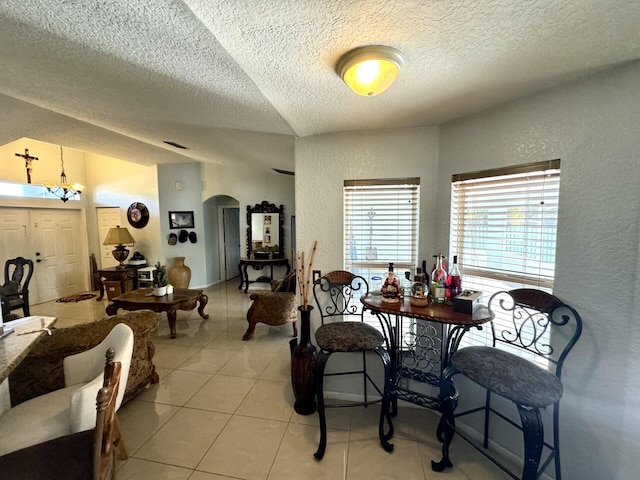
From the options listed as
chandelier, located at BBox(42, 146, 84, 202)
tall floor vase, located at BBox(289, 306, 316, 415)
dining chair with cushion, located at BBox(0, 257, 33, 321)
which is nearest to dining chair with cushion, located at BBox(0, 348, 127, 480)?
tall floor vase, located at BBox(289, 306, 316, 415)

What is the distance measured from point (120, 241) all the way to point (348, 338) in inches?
212

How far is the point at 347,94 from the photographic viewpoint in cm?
160

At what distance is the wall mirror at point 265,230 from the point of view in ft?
19.3

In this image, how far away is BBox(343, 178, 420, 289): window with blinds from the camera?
2.23m

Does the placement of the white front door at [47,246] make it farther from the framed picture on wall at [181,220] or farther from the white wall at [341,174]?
the white wall at [341,174]

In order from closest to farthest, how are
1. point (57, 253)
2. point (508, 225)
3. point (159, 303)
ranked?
1. point (508, 225)
2. point (159, 303)
3. point (57, 253)

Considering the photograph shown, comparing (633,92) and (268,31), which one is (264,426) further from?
(633,92)

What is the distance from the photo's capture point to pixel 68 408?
4.69ft

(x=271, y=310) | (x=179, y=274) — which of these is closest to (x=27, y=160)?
(x=179, y=274)

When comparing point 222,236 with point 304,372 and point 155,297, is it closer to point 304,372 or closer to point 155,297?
point 155,297

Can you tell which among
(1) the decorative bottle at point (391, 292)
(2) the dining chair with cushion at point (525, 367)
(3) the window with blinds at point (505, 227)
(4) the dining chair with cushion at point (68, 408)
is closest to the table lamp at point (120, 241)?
(4) the dining chair with cushion at point (68, 408)

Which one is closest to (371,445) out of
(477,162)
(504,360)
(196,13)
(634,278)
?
(504,360)

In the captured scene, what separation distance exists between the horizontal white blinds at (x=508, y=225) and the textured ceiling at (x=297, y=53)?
521mm

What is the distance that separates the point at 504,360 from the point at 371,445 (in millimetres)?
1075
